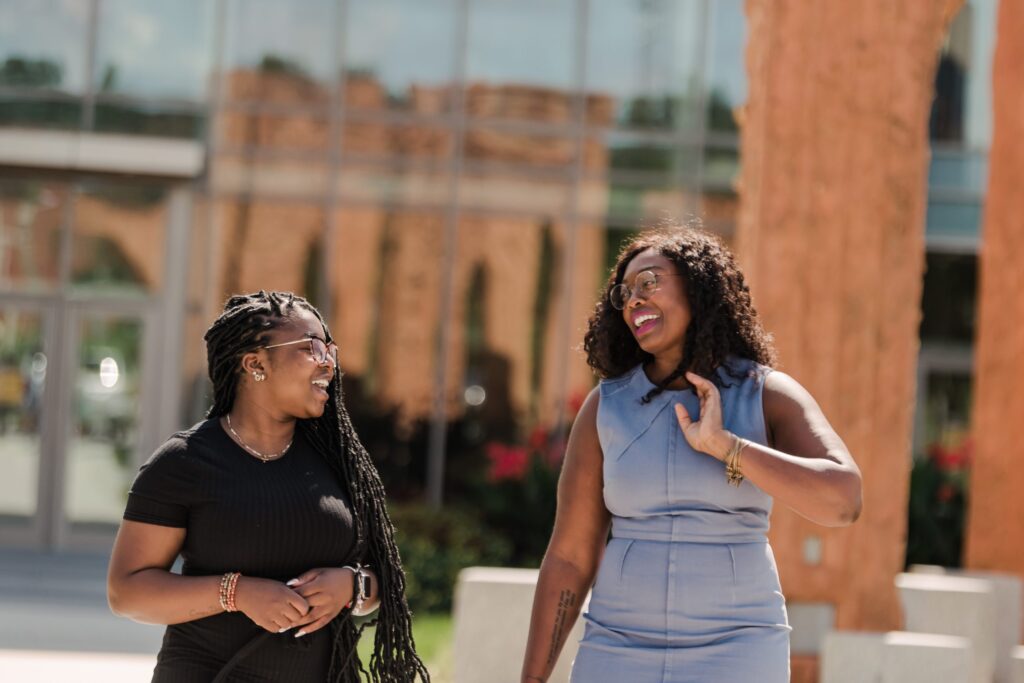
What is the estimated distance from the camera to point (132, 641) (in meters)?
10.4

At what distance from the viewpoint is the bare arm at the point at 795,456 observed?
10.2ft

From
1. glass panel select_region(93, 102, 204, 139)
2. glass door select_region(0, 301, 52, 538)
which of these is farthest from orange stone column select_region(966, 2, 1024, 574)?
glass door select_region(0, 301, 52, 538)

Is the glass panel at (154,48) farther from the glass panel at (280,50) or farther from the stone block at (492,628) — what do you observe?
the stone block at (492,628)

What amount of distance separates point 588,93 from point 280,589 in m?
14.4

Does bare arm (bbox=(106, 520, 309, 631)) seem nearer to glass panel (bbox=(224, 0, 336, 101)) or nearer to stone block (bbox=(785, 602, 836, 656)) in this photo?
stone block (bbox=(785, 602, 836, 656))

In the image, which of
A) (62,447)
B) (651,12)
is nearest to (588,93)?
(651,12)

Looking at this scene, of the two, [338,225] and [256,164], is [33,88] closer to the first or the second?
[256,164]

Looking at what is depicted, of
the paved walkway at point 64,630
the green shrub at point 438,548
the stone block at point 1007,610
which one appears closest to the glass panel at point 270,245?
the green shrub at point 438,548

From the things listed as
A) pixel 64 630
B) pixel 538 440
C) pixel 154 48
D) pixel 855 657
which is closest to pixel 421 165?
pixel 154 48

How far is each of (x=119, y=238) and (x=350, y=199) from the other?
268 cm

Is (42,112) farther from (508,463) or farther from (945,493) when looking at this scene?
(945,493)

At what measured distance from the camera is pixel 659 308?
3.40 metres

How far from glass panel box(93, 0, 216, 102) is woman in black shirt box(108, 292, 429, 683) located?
13.6 m

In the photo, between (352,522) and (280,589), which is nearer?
(280,589)
